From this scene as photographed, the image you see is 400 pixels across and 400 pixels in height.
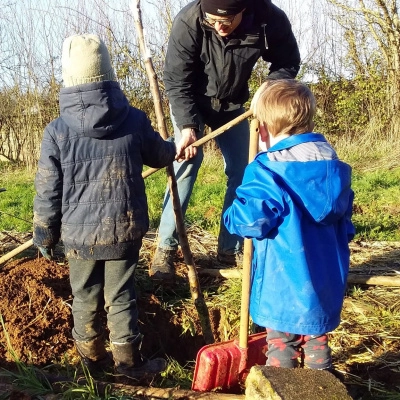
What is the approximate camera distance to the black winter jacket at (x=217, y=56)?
3404 millimetres

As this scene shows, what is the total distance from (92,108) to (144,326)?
5.49 feet

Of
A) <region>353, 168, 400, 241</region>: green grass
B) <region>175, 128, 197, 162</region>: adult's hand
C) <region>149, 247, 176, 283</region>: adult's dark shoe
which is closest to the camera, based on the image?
Answer: <region>175, 128, 197, 162</region>: adult's hand

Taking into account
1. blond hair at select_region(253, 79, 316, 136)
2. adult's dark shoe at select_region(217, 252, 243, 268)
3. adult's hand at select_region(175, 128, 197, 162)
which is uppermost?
blond hair at select_region(253, 79, 316, 136)

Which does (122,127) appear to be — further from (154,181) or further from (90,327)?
(154,181)

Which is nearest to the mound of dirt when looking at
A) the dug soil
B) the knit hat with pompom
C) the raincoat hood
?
the dug soil

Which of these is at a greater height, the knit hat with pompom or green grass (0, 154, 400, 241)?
the knit hat with pompom

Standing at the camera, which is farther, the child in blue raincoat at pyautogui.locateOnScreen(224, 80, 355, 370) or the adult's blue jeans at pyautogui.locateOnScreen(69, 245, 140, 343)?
the adult's blue jeans at pyautogui.locateOnScreen(69, 245, 140, 343)

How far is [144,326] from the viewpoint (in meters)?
3.44

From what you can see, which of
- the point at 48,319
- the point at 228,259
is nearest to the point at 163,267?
the point at 228,259

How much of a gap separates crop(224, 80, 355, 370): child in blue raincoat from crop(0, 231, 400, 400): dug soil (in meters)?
0.77

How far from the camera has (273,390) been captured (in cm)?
194

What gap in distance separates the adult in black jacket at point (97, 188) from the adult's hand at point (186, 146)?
20.0 inches

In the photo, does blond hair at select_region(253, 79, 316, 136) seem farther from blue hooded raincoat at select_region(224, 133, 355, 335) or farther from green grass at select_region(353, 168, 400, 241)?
green grass at select_region(353, 168, 400, 241)

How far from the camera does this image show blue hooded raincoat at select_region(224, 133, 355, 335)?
2123 millimetres
